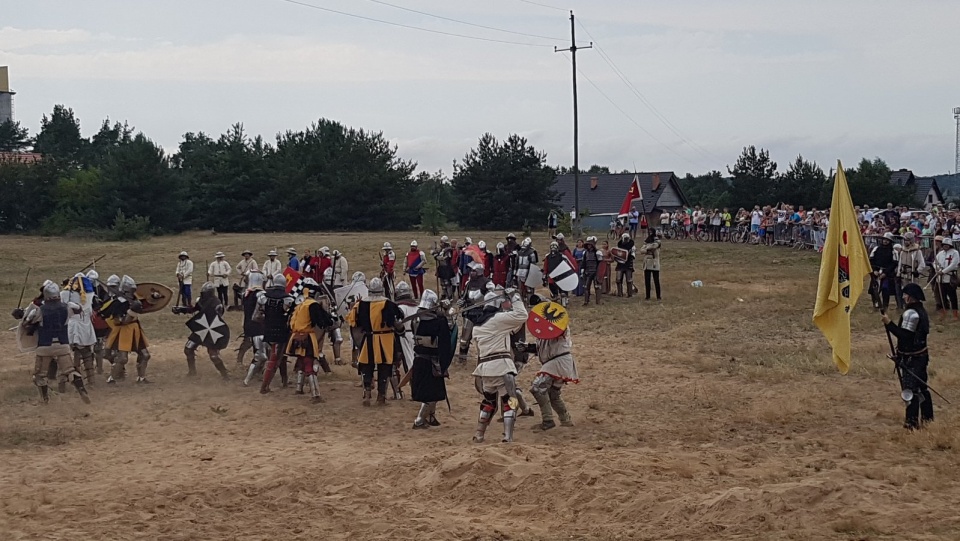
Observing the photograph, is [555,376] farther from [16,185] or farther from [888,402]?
[16,185]

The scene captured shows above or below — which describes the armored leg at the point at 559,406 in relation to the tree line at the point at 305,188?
below

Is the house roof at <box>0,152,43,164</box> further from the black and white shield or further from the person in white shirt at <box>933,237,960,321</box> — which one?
the person in white shirt at <box>933,237,960,321</box>

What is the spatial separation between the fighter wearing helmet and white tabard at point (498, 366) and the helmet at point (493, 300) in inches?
12.4

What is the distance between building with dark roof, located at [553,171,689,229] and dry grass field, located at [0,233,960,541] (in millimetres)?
45463

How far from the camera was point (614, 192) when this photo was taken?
65.6 m

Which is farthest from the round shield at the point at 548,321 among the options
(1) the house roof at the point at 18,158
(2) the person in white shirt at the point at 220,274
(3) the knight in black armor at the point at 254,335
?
(1) the house roof at the point at 18,158

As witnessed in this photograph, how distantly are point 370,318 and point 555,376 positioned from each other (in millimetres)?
2978

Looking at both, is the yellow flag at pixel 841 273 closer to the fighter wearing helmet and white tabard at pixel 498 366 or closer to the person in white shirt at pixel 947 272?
the fighter wearing helmet and white tabard at pixel 498 366

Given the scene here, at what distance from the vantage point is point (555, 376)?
11906 millimetres

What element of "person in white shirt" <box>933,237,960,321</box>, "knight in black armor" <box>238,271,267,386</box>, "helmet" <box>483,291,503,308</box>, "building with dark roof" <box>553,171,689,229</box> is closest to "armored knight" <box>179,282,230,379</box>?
"knight in black armor" <box>238,271,267,386</box>

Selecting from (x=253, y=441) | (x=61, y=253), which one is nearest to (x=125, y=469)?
(x=253, y=441)

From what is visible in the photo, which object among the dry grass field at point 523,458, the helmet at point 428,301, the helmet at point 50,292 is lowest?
the dry grass field at point 523,458

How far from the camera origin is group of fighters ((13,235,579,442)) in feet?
38.1

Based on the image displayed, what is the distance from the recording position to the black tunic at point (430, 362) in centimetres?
1213
